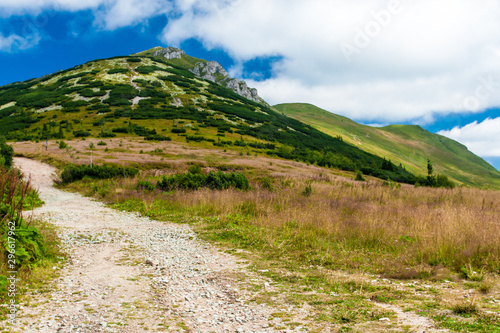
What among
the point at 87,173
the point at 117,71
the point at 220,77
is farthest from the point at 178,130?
the point at 220,77

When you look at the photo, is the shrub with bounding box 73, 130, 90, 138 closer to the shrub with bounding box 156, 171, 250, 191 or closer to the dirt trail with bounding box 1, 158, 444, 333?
the shrub with bounding box 156, 171, 250, 191

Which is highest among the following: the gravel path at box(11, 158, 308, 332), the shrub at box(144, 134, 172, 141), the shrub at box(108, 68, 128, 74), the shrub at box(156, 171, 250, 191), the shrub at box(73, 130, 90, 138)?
the shrub at box(108, 68, 128, 74)

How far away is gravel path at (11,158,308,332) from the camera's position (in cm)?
390

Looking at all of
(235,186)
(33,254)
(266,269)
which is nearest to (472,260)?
(266,269)

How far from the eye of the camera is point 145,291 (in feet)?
16.9

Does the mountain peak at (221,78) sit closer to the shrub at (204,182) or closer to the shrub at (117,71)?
the shrub at (117,71)

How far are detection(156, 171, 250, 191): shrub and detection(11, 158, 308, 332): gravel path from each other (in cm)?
826

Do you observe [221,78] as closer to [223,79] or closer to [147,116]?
[223,79]

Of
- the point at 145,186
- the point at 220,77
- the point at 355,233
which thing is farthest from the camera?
the point at 220,77

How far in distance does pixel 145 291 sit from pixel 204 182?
13250mm

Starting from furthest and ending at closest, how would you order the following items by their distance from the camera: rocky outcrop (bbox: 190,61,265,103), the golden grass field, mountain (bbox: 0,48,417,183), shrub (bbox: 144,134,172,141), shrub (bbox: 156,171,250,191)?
rocky outcrop (bbox: 190,61,265,103)
mountain (bbox: 0,48,417,183)
shrub (bbox: 144,134,172,141)
shrub (bbox: 156,171,250,191)
the golden grass field

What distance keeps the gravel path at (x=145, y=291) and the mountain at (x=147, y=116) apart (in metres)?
42.6

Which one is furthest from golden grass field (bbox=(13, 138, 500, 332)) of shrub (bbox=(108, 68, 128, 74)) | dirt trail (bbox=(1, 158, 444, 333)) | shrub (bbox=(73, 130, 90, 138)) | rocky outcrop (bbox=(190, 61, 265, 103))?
rocky outcrop (bbox=(190, 61, 265, 103))

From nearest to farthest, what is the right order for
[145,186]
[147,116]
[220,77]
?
[145,186] < [147,116] < [220,77]
